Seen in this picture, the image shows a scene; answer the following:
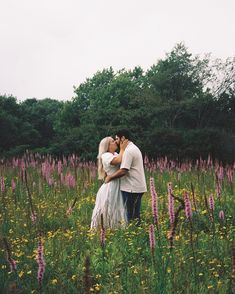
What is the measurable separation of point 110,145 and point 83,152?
17.3 metres

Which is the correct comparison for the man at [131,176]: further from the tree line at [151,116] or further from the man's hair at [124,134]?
the tree line at [151,116]

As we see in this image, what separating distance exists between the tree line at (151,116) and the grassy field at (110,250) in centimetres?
1253

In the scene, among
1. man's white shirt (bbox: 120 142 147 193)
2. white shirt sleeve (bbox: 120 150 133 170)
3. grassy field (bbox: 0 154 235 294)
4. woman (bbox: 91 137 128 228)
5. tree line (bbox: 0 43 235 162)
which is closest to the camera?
grassy field (bbox: 0 154 235 294)

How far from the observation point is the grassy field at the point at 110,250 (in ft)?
9.96

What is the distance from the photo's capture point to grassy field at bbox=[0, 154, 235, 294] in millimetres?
3035

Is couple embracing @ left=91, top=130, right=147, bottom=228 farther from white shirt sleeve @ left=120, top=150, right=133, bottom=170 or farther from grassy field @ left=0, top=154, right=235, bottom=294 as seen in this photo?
grassy field @ left=0, top=154, right=235, bottom=294

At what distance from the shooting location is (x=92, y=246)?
5340mm

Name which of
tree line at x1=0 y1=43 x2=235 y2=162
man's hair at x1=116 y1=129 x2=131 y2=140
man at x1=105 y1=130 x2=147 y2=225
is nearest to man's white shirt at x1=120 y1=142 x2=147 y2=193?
man at x1=105 y1=130 x2=147 y2=225

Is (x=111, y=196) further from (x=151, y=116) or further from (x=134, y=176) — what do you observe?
(x=151, y=116)

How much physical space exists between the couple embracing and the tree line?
46.4 feet

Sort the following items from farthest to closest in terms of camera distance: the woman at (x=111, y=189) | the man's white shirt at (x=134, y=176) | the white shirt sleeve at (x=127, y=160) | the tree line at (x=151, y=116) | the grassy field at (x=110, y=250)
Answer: the tree line at (x=151, y=116)
the woman at (x=111, y=189)
the man's white shirt at (x=134, y=176)
the white shirt sleeve at (x=127, y=160)
the grassy field at (x=110, y=250)

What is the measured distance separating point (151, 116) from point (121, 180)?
23.6m

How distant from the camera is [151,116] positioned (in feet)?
99.3

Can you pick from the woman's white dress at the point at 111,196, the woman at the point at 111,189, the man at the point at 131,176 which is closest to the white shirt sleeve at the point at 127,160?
the man at the point at 131,176
